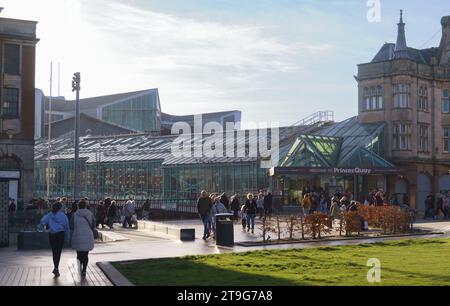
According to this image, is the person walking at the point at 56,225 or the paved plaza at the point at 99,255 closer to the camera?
the paved plaza at the point at 99,255

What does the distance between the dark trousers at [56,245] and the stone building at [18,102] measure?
A: 99.9ft

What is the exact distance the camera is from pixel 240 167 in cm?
5603

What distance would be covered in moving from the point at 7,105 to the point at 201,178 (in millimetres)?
17250

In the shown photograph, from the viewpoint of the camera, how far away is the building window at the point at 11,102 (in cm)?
4794

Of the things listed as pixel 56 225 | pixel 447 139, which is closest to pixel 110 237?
pixel 56 225

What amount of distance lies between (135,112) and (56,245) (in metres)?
100

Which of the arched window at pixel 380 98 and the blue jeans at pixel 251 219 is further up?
the arched window at pixel 380 98

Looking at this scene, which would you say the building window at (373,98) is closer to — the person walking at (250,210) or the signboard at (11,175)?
the person walking at (250,210)

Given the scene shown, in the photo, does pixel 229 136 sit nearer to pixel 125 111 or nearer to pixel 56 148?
pixel 56 148

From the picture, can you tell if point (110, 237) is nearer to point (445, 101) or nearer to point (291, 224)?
point (291, 224)

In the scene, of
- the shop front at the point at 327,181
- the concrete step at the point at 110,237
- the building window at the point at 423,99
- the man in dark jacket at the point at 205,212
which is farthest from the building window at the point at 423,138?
the concrete step at the point at 110,237
